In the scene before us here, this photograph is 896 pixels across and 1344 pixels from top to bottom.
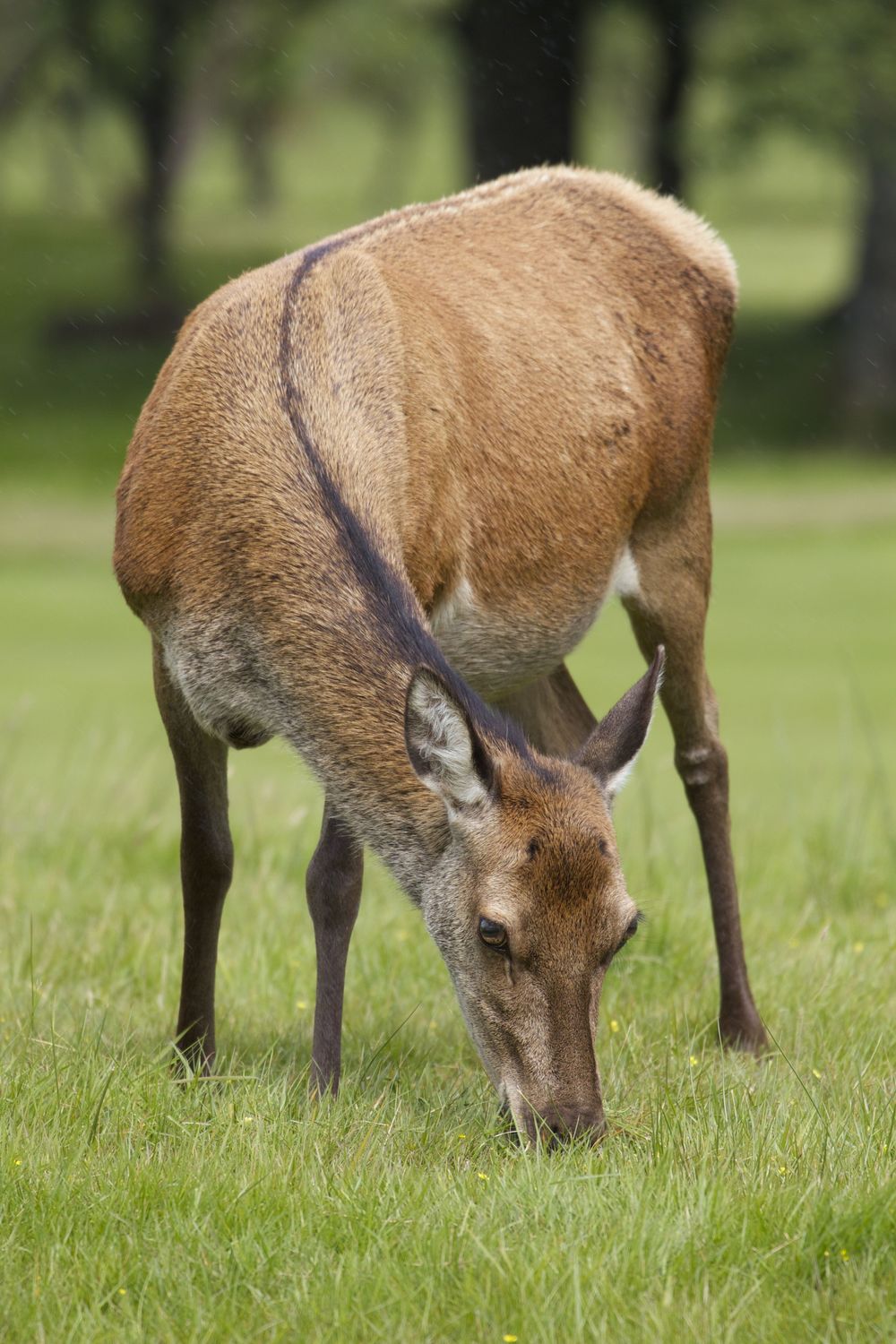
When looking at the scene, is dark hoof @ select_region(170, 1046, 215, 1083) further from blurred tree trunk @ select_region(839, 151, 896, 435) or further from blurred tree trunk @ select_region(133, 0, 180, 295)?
blurred tree trunk @ select_region(133, 0, 180, 295)

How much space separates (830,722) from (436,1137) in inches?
359

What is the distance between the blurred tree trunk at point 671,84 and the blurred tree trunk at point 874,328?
290 cm

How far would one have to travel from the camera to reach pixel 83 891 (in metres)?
6.72

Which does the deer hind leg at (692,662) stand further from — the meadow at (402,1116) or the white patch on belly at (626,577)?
the meadow at (402,1116)

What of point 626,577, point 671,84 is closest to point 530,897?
point 626,577

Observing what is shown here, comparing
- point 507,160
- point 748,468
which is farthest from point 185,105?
point 748,468

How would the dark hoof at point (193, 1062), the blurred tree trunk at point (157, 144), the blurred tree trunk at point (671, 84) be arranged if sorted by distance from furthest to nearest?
the blurred tree trunk at point (157, 144) < the blurred tree trunk at point (671, 84) < the dark hoof at point (193, 1062)

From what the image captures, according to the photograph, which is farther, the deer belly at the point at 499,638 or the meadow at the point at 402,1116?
the deer belly at the point at 499,638

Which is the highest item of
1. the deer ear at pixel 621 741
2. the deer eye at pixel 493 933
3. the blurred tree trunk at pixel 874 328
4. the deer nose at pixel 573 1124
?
the deer ear at pixel 621 741

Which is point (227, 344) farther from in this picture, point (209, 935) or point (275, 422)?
point (209, 935)

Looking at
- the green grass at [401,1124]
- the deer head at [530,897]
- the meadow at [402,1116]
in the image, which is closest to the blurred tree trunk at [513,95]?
the meadow at [402,1116]

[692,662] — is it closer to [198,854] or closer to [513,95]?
[198,854]

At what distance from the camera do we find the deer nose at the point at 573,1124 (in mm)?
3842

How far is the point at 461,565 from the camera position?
5.12m
